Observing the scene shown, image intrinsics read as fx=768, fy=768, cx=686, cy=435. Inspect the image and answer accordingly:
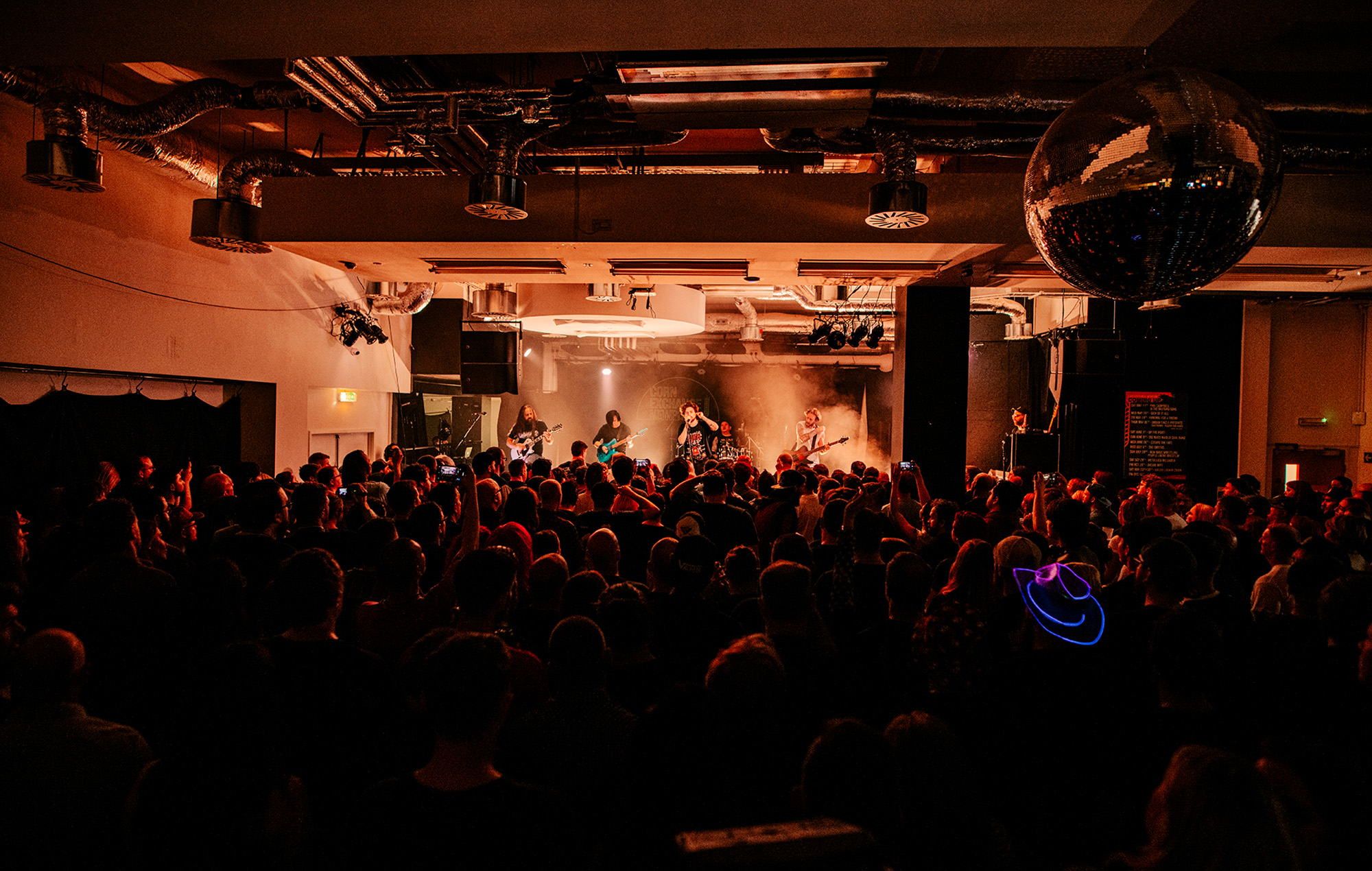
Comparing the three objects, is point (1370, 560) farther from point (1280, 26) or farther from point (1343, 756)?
point (1343, 756)

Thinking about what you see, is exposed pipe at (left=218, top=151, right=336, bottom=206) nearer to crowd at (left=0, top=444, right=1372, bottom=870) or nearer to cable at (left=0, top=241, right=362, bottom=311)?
cable at (left=0, top=241, right=362, bottom=311)

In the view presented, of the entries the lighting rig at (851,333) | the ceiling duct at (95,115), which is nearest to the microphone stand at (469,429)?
the lighting rig at (851,333)

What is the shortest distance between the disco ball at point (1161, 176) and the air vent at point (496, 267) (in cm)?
563

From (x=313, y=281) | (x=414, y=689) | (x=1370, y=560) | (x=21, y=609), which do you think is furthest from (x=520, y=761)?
(x=313, y=281)

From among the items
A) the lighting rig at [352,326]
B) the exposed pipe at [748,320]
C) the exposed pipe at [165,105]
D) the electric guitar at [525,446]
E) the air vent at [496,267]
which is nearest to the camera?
the exposed pipe at [165,105]

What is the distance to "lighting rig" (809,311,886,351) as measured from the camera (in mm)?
11086

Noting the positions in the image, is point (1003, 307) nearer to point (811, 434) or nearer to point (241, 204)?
point (811, 434)

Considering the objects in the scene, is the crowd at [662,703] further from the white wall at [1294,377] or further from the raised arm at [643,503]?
the white wall at [1294,377]

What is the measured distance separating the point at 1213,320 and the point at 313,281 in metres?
12.1

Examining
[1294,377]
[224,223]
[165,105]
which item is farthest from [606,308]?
[1294,377]

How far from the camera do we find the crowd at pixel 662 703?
142 cm

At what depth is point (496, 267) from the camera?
7.09 meters

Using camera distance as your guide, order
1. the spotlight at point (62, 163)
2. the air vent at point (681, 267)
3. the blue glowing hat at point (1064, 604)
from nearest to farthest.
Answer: the blue glowing hat at point (1064, 604) < the spotlight at point (62, 163) < the air vent at point (681, 267)

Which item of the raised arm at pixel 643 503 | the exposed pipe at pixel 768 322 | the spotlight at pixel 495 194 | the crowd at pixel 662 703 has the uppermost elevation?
the exposed pipe at pixel 768 322
